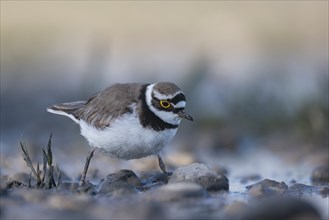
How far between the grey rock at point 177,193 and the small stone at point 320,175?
2659mm

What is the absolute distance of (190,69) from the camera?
13672 millimetres

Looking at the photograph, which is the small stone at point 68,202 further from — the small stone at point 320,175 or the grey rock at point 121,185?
the small stone at point 320,175

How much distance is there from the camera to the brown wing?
8.39m

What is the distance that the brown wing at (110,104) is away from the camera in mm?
8391

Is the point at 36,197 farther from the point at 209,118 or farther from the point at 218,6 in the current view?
the point at 218,6

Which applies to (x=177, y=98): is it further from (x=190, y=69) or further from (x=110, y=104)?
(x=190, y=69)

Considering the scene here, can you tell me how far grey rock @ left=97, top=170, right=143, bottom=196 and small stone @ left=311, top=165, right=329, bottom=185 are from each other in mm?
2282

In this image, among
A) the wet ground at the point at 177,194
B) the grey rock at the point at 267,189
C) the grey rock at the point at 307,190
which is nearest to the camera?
the wet ground at the point at 177,194

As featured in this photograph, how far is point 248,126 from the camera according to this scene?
510 inches

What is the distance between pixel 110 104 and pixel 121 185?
4.51 ft

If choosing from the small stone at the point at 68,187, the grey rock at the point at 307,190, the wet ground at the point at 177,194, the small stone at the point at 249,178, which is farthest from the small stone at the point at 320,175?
the small stone at the point at 68,187

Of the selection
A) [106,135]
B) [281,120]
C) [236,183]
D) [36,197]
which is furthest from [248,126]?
[36,197]

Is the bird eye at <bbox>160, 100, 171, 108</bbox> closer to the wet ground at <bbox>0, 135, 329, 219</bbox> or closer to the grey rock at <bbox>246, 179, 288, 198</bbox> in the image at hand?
the wet ground at <bbox>0, 135, 329, 219</bbox>

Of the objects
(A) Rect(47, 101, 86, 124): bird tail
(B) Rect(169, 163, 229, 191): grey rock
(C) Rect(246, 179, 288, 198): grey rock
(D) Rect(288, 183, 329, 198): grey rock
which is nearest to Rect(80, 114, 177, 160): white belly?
(B) Rect(169, 163, 229, 191): grey rock
